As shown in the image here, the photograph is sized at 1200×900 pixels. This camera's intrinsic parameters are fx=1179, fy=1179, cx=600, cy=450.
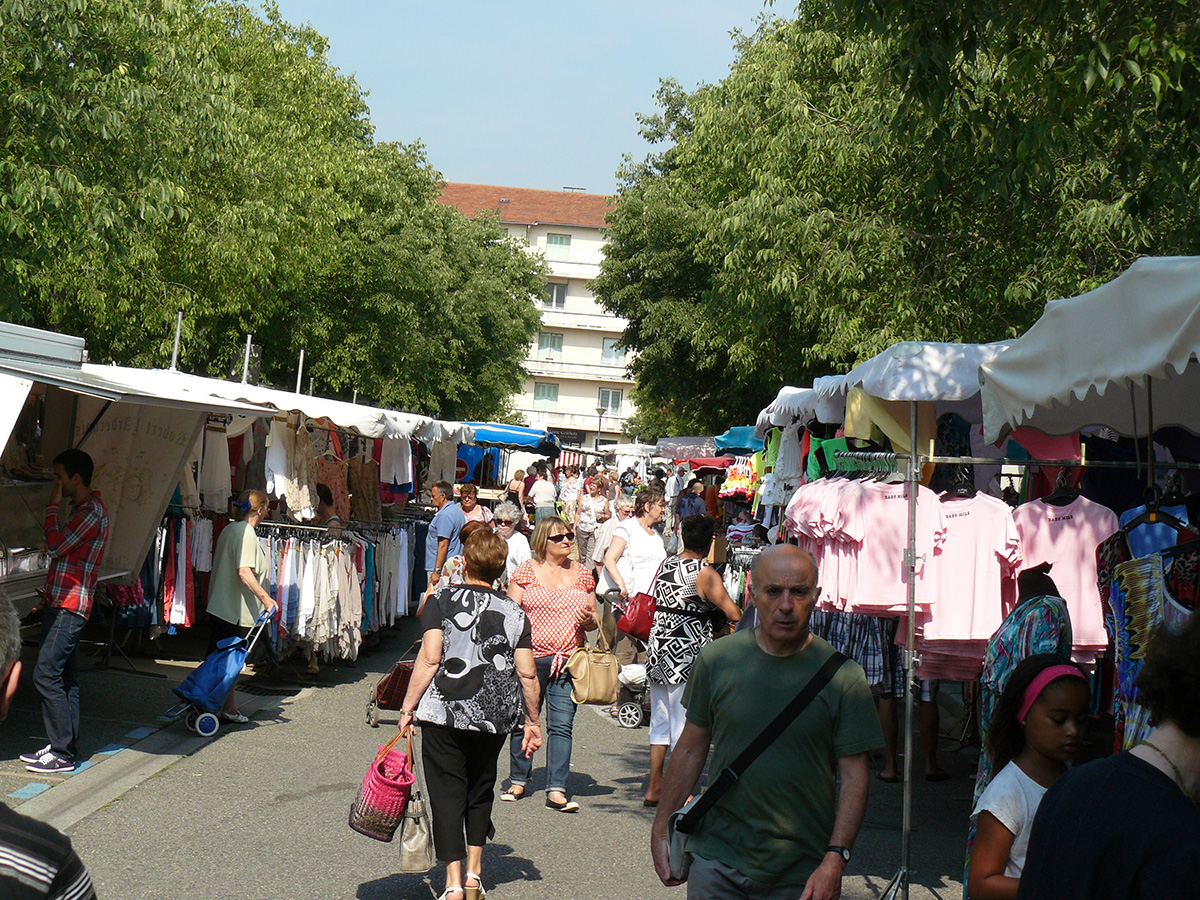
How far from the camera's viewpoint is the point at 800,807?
360cm

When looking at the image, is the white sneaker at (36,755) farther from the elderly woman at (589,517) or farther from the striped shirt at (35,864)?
the elderly woman at (589,517)

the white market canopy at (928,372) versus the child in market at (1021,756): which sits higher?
the white market canopy at (928,372)

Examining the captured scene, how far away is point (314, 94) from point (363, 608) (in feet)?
62.4

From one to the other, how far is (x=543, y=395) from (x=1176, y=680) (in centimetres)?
8245

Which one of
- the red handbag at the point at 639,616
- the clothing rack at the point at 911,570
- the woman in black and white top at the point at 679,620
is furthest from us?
the red handbag at the point at 639,616

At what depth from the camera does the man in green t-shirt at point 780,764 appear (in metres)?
3.56

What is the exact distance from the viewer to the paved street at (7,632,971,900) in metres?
5.81

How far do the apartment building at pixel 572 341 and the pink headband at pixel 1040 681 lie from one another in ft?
256

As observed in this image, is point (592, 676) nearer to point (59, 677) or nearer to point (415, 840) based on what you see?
point (415, 840)

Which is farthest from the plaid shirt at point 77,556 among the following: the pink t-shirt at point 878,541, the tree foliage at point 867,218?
the tree foliage at point 867,218

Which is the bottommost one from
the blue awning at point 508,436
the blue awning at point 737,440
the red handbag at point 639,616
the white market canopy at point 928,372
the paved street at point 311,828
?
the paved street at point 311,828

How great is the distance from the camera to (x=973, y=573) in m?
6.62

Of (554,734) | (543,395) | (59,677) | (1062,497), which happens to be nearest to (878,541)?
(1062,497)

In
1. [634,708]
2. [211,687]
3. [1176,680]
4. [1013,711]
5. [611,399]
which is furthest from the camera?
[611,399]
